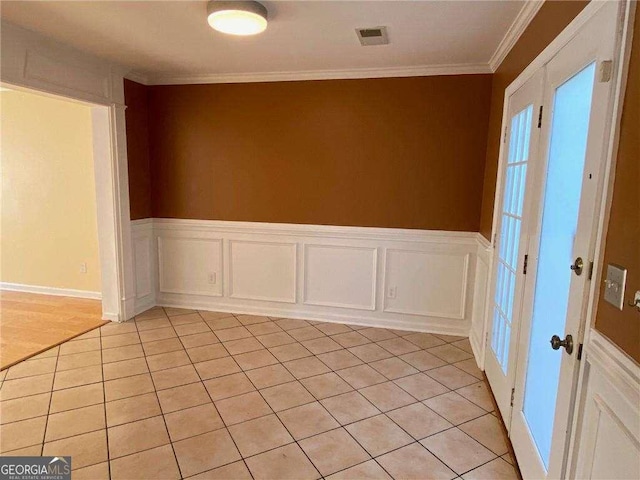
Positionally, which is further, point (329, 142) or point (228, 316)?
point (228, 316)

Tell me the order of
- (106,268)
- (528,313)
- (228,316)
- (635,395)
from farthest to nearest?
1. (228,316)
2. (106,268)
3. (528,313)
4. (635,395)

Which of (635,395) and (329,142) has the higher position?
(329,142)

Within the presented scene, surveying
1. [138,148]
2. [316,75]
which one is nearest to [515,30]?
[316,75]

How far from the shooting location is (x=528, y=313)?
6.34ft

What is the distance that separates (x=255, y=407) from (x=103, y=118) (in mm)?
2854

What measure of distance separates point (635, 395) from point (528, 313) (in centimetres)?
99

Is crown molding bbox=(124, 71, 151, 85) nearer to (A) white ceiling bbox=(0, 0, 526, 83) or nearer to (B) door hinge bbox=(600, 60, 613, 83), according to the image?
(A) white ceiling bbox=(0, 0, 526, 83)

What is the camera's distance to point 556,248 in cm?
163

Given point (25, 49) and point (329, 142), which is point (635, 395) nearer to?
point (329, 142)

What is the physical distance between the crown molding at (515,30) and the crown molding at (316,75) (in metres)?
0.26

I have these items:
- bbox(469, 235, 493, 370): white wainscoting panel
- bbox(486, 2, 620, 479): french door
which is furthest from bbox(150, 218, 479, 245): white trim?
bbox(486, 2, 620, 479): french door

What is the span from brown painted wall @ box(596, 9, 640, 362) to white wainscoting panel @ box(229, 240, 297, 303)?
300 centimetres

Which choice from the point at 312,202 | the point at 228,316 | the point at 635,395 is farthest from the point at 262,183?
the point at 635,395

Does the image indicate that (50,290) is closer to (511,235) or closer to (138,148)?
(138,148)
